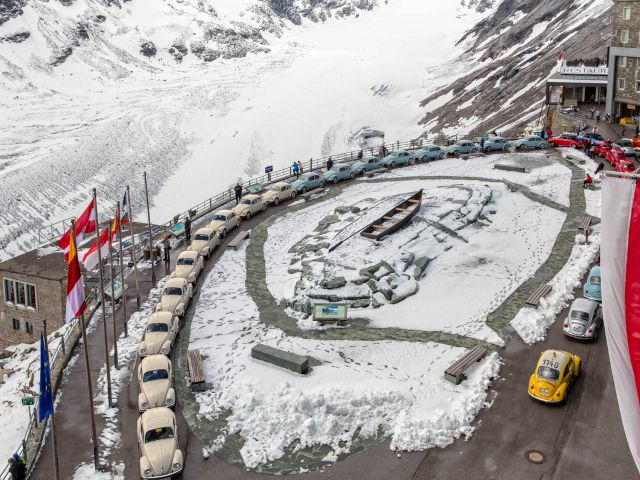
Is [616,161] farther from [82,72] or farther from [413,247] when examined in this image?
[82,72]

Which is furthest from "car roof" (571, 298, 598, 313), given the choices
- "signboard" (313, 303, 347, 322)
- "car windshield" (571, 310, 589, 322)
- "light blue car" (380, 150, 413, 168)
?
"light blue car" (380, 150, 413, 168)

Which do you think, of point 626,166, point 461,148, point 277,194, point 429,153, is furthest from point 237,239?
point 626,166

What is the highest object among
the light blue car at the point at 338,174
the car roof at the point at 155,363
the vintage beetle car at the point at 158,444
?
the light blue car at the point at 338,174

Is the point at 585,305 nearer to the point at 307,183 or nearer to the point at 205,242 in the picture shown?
the point at 205,242

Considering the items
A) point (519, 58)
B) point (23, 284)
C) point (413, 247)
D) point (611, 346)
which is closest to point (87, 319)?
point (23, 284)

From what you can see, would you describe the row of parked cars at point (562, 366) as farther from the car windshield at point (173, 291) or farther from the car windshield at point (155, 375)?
the car windshield at point (173, 291)

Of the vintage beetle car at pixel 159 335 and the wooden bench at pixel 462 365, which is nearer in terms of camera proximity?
the wooden bench at pixel 462 365

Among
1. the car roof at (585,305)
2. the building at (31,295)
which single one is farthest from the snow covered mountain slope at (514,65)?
the building at (31,295)

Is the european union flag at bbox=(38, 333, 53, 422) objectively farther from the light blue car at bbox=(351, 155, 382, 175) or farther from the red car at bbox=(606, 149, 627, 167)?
the red car at bbox=(606, 149, 627, 167)
